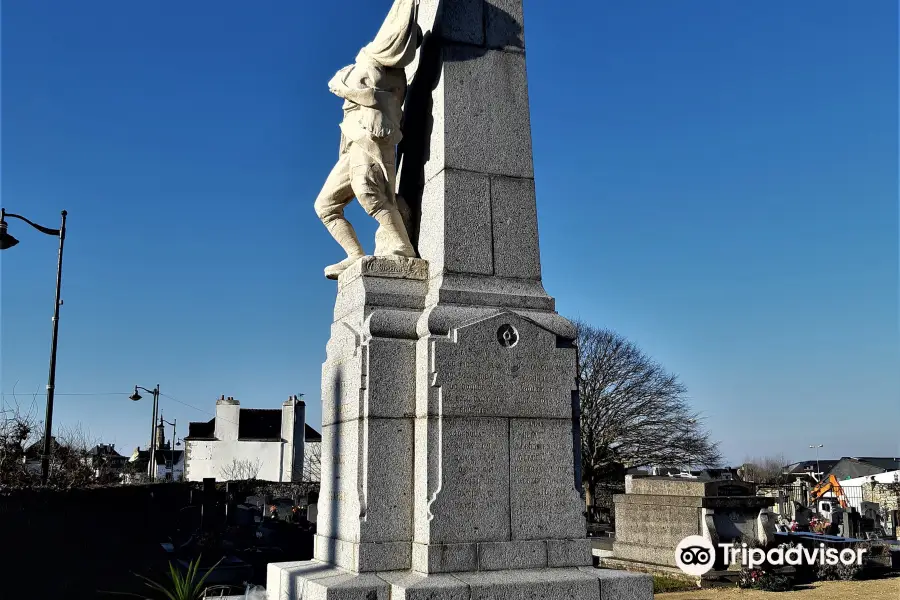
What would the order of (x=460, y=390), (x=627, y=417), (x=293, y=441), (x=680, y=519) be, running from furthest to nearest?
(x=293, y=441) → (x=627, y=417) → (x=680, y=519) → (x=460, y=390)

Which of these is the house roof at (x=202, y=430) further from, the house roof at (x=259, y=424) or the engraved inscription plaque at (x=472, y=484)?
the engraved inscription plaque at (x=472, y=484)

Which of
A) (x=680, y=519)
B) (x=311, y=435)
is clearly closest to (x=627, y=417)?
(x=680, y=519)

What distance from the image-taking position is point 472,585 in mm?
6449

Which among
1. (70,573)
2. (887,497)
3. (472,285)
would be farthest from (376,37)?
(887,497)

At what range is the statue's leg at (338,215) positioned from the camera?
850 cm

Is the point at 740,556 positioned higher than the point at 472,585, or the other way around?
the point at 472,585

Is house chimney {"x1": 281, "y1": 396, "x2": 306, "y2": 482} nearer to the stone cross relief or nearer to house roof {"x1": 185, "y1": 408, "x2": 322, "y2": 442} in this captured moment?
house roof {"x1": 185, "y1": 408, "x2": 322, "y2": 442}

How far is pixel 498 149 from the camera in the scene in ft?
26.8

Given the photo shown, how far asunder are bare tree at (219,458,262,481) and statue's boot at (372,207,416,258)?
182ft

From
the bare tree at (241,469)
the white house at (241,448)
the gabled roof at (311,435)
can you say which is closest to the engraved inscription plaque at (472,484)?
the white house at (241,448)

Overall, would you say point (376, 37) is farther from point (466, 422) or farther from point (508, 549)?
point (508, 549)

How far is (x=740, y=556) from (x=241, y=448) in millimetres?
50041

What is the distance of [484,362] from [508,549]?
5.14 feet

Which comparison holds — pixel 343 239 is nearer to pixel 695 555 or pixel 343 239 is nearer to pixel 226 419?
pixel 695 555
